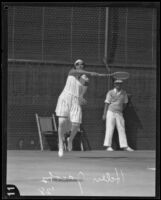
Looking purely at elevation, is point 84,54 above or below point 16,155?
above

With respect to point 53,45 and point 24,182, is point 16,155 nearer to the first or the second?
point 24,182

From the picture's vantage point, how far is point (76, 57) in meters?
10.6

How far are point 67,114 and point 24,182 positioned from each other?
732 mm

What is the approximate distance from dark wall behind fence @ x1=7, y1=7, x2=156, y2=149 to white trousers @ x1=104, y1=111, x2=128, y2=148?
5cm

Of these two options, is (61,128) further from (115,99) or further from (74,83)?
(115,99)

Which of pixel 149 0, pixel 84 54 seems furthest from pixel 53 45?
pixel 149 0

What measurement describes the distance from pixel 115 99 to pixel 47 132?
698mm

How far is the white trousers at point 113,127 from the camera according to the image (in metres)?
10.5

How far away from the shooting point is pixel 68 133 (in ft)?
34.6

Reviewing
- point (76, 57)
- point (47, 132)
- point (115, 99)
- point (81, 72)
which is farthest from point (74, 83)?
point (47, 132)
